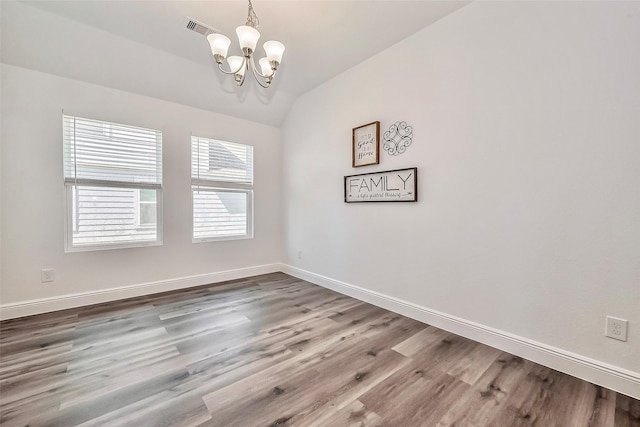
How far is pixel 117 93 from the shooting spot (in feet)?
9.40

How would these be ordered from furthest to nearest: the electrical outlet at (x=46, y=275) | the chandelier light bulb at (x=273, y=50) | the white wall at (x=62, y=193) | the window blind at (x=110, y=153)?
the window blind at (x=110, y=153), the electrical outlet at (x=46, y=275), the white wall at (x=62, y=193), the chandelier light bulb at (x=273, y=50)

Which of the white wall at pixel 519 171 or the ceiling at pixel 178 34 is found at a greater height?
the ceiling at pixel 178 34

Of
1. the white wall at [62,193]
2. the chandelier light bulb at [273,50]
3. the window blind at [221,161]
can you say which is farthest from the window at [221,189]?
the chandelier light bulb at [273,50]

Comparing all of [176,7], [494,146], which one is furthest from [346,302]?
[176,7]

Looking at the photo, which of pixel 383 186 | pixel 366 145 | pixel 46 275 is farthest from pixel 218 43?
pixel 46 275

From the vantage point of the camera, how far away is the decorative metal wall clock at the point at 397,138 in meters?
2.51

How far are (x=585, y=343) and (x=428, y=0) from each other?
2711mm

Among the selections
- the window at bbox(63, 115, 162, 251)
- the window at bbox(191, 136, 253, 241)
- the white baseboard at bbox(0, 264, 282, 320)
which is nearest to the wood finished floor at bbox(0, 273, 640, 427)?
the white baseboard at bbox(0, 264, 282, 320)

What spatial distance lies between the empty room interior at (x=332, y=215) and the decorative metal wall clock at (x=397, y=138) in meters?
0.01

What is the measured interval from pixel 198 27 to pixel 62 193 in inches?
85.2

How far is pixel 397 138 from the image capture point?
102 inches

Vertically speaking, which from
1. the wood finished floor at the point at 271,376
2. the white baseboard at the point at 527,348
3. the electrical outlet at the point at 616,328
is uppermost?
the electrical outlet at the point at 616,328

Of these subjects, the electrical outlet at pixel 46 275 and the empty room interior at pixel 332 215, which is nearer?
the empty room interior at pixel 332 215

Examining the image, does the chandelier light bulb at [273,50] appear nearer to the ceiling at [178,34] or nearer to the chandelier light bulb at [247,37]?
the chandelier light bulb at [247,37]
